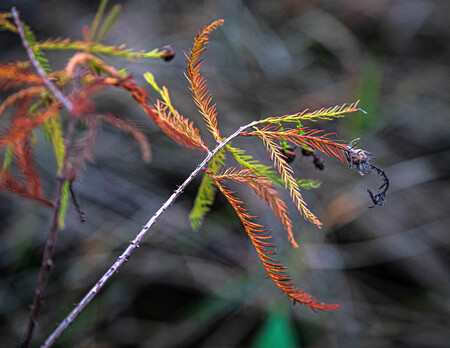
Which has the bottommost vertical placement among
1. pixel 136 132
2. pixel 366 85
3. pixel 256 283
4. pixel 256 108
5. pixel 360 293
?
pixel 360 293

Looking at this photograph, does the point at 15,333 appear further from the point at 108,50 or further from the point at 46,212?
the point at 108,50

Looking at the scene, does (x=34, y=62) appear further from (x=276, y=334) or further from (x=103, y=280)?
(x=276, y=334)

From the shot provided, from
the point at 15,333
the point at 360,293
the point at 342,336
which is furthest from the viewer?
the point at 360,293

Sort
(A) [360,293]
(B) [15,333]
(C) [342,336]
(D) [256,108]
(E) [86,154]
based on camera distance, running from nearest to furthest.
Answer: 1. (E) [86,154]
2. (B) [15,333]
3. (C) [342,336]
4. (A) [360,293]
5. (D) [256,108]

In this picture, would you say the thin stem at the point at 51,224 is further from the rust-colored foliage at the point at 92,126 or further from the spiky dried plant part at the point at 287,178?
the spiky dried plant part at the point at 287,178

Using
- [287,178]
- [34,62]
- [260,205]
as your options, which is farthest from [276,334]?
[34,62]

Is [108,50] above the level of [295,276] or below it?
above

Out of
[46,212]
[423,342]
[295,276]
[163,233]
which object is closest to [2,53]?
[46,212]

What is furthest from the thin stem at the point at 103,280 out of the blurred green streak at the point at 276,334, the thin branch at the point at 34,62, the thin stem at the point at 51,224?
the blurred green streak at the point at 276,334
